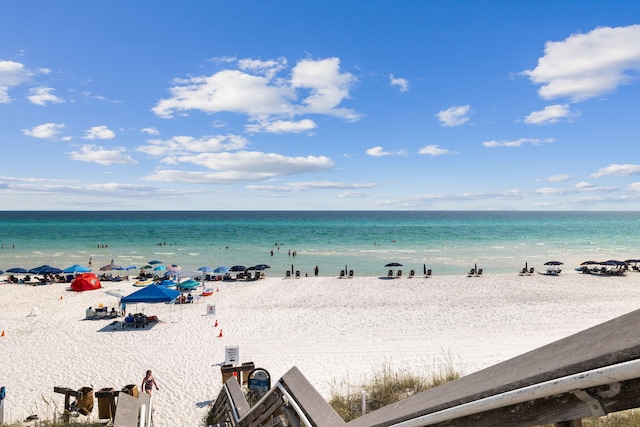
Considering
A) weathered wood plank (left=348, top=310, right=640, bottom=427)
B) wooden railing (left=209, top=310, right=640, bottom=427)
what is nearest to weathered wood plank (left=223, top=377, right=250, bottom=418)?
wooden railing (left=209, top=310, right=640, bottom=427)

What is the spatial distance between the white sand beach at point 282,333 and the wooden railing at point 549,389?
33.2ft

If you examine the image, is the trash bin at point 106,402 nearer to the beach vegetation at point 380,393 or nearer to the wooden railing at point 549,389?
the beach vegetation at point 380,393

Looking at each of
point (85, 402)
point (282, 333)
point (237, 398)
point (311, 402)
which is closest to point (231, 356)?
point (85, 402)

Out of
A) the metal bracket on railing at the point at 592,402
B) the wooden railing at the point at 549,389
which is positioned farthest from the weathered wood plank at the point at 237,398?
the metal bracket on railing at the point at 592,402

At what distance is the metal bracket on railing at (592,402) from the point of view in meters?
1.15

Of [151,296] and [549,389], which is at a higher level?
[549,389]

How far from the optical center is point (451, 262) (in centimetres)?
4644

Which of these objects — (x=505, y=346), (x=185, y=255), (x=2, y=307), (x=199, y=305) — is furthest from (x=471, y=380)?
(x=185, y=255)

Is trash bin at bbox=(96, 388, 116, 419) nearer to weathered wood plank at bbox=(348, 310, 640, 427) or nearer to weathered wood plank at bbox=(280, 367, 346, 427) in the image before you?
weathered wood plank at bbox=(280, 367, 346, 427)

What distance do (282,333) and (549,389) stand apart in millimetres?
17651

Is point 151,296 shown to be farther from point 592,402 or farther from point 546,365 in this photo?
point 592,402

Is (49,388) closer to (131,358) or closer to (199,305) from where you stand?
(131,358)

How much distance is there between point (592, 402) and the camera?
117cm

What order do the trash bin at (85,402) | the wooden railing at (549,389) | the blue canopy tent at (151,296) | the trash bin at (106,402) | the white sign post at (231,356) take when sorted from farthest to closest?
the blue canopy tent at (151,296) < the white sign post at (231,356) < the trash bin at (85,402) < the trash bin at (106,402) < the wooden railing at (549,389)
